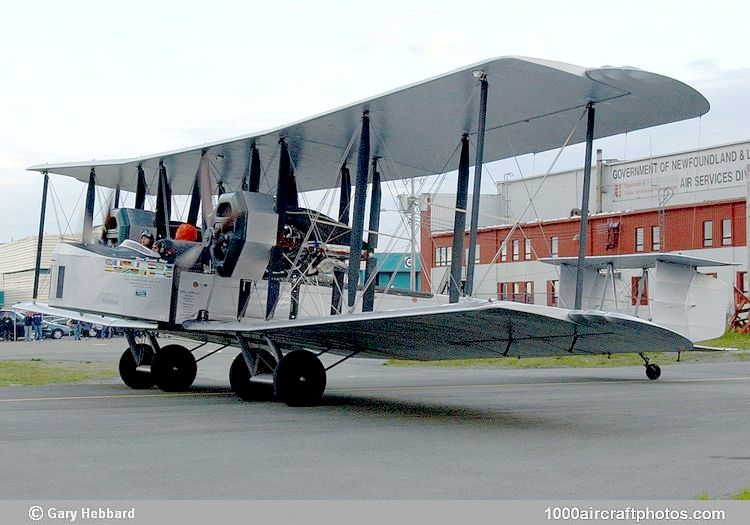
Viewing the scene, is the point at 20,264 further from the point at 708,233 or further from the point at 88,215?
the point at 88,215

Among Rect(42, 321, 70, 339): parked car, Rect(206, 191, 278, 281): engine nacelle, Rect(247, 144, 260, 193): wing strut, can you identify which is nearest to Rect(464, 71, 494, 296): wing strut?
Rect(206, 191, 278, 281): engine nacelle

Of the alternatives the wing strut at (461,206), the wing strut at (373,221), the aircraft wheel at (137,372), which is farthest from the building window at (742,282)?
the aircraft wheel at (137,372)

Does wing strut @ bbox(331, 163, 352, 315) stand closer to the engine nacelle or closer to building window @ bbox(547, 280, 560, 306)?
the engine nacelle

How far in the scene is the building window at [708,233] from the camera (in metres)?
39.7

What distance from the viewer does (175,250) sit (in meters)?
15.5

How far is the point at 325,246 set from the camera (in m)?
15.2

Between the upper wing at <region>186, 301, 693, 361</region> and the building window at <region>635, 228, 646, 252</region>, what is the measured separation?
1092 inches

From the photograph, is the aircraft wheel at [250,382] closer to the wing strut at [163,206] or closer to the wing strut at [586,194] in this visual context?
the wing strut at [163,206]

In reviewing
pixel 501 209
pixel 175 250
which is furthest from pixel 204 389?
pixel 501 209

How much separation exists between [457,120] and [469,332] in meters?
3.66

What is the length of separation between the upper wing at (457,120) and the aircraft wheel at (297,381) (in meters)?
3.16

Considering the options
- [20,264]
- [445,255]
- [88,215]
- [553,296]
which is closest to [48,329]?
[20,264]

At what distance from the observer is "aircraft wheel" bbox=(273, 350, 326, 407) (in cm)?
1369

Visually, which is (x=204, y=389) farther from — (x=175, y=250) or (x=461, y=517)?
(x=461, y=517)
